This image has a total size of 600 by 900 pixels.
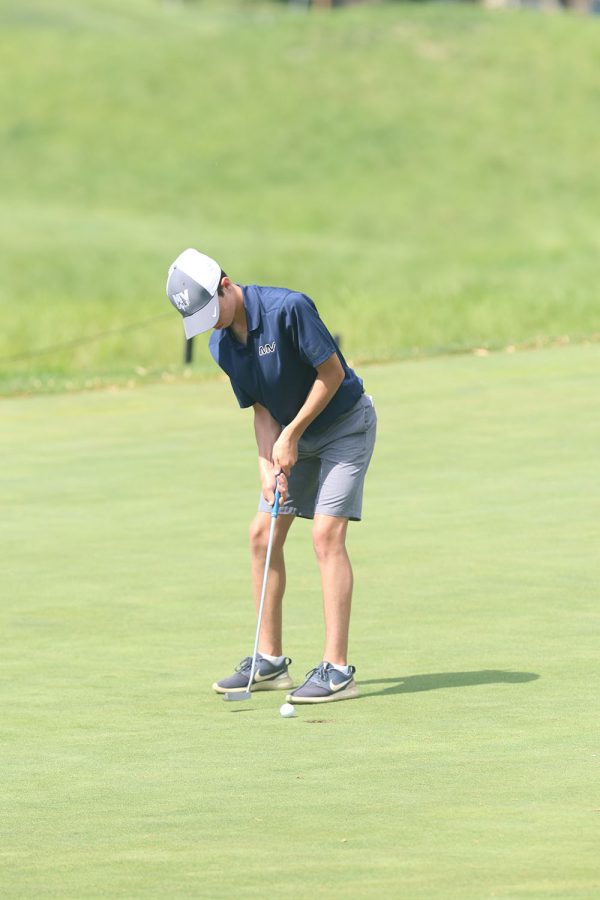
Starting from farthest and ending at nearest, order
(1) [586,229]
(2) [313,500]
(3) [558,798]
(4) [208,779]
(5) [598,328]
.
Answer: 1. (1) [586,229]
2. (5) [598,328]
3. (2) [313,500]
4. (4) [208,779]
5. (3) [558,798]

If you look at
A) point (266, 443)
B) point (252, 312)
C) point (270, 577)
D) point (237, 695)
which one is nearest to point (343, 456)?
point (266, 443)

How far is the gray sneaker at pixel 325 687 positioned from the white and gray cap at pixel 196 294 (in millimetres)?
1454

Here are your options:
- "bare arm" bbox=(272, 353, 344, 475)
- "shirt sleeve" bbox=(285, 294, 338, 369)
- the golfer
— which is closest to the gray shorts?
the golfer

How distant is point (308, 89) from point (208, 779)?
53960 millimetres

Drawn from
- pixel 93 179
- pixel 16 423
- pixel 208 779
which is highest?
pixel 208 779

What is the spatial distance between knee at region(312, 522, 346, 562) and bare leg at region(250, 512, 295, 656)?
22 cm

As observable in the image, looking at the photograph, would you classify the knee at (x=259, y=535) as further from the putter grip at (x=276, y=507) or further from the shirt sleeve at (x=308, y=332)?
the shirt sleeve at (x=308, y=332)

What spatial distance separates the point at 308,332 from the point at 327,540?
919mm

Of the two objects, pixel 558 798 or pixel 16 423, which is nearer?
pixel 558 798

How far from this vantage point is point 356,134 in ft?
186

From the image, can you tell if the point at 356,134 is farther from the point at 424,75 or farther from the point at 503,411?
the point at 503,411

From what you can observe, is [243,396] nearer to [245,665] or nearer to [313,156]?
[245,665]

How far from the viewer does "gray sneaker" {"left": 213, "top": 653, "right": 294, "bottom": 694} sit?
8219 millimetres

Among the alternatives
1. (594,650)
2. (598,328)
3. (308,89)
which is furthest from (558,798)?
(308,89)
